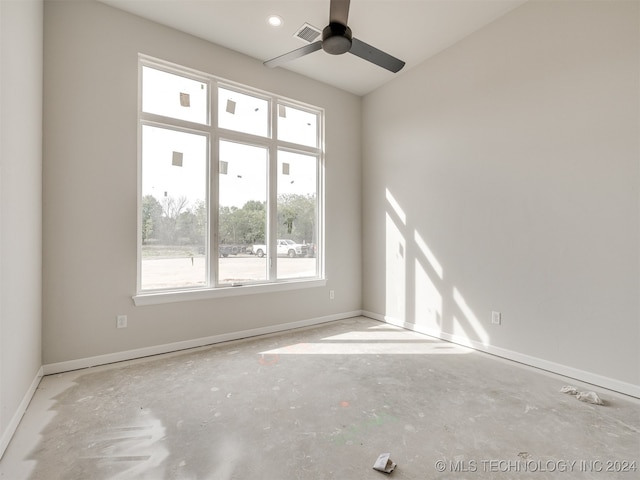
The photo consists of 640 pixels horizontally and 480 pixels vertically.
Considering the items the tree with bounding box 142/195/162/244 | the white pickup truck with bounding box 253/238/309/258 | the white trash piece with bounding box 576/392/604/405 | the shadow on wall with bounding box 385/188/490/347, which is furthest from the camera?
the white pickup truck with bounding box 253/238/309/258

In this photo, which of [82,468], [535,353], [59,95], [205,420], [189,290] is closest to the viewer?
[82,468]

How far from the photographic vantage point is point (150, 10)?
2949mm

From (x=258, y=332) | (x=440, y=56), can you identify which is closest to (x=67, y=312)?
(x=258, y=332)

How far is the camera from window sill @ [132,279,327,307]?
10.0 ft

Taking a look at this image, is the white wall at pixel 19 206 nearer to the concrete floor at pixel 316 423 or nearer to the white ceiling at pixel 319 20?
the concrete floor at pixel 316 423

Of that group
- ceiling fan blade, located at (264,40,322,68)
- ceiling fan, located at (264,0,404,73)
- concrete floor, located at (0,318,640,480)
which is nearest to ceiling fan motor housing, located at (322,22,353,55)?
ceiling fan, located at (264,0,404,73)

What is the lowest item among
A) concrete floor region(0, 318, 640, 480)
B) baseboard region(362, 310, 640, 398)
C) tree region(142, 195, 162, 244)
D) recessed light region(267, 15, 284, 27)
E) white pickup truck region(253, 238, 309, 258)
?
concrete floor region(0, 318, 640, 480)

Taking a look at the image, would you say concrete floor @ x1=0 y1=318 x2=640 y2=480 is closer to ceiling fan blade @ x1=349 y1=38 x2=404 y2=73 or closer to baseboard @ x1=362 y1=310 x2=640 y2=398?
baseboard @ x1=362 y1=310 x2=640 y2=398

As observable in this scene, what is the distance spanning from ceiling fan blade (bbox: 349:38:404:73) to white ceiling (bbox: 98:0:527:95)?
0.81 meters

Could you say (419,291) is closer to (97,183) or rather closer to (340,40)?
(340,40)

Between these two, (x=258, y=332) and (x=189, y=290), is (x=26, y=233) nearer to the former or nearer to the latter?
(x=189, y=290)

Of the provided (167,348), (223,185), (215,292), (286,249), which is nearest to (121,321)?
(167,348)

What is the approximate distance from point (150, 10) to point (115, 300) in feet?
9.01

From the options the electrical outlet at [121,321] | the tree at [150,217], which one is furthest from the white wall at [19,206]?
the tree at [150,217]
